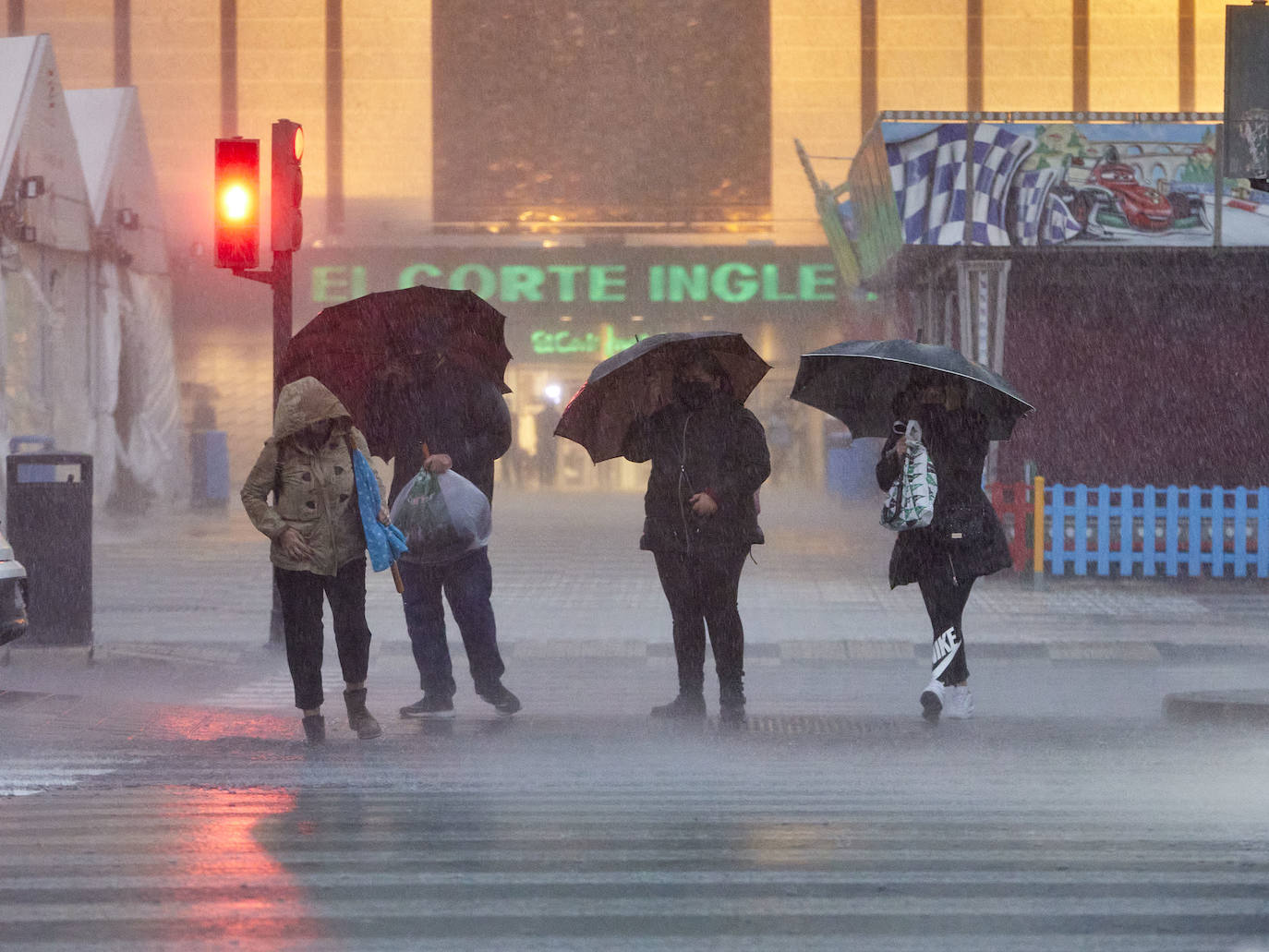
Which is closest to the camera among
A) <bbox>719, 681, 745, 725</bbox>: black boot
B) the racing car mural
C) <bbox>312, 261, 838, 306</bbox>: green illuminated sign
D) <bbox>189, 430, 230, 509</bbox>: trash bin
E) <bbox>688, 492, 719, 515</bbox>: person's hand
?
<bbox>688, 492, 719, 515</bbox>: person's hand

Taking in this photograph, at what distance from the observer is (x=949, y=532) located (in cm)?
792

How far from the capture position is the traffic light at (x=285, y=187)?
35.3 ft

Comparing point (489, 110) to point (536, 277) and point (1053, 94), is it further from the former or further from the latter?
point (1053, 94)

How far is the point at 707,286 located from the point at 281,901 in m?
28.8

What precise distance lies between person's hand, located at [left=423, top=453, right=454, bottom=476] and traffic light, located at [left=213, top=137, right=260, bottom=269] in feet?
11.2

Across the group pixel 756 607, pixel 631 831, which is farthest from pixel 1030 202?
pixel 631 831

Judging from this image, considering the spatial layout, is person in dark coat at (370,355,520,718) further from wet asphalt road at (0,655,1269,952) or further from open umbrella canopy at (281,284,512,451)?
wet asphalt road at (0,655,1269,952)

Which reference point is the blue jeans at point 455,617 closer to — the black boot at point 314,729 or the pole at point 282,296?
the black boot at point 314,729

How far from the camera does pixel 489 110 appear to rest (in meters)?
35.9

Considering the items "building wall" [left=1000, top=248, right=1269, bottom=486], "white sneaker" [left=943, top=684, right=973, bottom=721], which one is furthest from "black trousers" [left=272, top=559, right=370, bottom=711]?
"building wall" [left=1000, top=248, right=1269, bottom=486]

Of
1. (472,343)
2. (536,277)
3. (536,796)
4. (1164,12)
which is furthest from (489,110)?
(536,796)

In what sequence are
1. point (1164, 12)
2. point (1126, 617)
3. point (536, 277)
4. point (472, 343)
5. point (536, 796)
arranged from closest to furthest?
point (536, 796), point (472, 343), point (1126, 617), point (536, 277), point (1164, 12)

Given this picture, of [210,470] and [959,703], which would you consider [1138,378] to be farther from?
[210,470]

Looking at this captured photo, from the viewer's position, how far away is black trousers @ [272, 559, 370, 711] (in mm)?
7410
